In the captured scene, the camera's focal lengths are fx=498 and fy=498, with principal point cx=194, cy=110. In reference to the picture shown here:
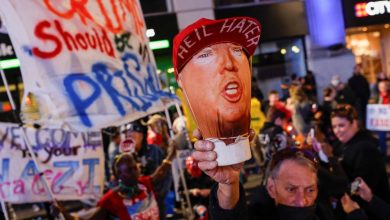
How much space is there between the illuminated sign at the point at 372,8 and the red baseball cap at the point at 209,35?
644 inches

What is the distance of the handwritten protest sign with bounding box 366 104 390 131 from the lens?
977 cm

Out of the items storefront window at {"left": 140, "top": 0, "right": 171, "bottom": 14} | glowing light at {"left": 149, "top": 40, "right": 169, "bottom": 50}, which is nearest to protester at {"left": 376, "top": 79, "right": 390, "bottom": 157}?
glowing light at {"left": 149, "top": 40, "right": 169, "bottom": 50}

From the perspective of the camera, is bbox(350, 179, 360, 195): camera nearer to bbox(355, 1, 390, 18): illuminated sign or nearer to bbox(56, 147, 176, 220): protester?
bbox(56, 147, 176, 220): protester

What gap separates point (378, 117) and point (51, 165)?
292 inches

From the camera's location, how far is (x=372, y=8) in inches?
659

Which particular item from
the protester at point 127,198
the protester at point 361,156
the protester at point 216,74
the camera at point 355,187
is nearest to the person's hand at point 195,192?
the protester at point 127,198

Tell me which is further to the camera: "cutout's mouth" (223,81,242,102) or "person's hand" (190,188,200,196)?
"person's hand" (190,188,200,196)

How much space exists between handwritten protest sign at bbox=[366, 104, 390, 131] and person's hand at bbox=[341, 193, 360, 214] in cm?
709

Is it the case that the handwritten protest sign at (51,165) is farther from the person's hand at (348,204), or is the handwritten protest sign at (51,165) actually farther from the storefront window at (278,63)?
the storefront window at (278,63)

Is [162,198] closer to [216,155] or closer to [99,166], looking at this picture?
[99,166]

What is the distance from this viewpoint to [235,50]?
1.60m

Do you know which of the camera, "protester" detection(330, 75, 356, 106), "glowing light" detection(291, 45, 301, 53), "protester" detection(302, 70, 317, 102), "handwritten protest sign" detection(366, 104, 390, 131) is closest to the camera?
the camera

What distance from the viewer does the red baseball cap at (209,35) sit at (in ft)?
5.01

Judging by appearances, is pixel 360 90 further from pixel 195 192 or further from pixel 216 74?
pixel 216 74
